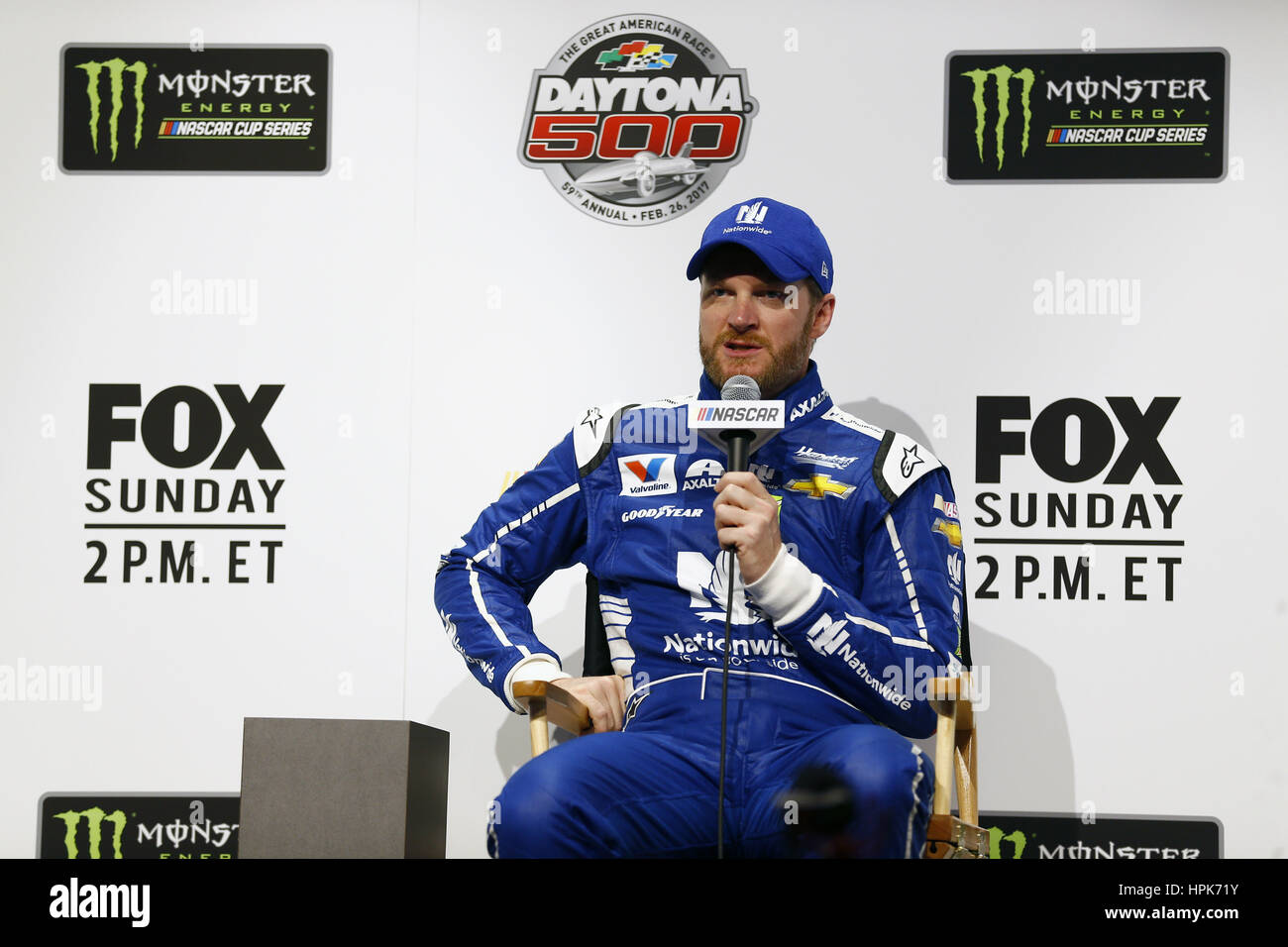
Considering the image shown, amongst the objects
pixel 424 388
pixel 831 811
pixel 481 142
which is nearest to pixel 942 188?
pixel 481 142

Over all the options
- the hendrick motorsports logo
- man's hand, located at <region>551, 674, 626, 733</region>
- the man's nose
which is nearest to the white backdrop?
the hendrick motorsports logo

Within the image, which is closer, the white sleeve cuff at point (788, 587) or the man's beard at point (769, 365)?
the white sleeve cuff at point (788, 587)

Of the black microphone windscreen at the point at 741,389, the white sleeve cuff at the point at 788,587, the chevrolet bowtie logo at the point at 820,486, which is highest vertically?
the black microphone windscreen at the point at 741,389

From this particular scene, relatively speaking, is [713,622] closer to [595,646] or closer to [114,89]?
[595,646]

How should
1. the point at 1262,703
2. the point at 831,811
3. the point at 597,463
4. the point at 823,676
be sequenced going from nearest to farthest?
the point at 831,811 → the point at 823,676 → the point at 597,463 → the point at 1262,703

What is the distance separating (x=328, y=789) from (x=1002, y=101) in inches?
88.3

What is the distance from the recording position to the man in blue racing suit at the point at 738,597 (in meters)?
2.15

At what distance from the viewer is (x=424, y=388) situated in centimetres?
345

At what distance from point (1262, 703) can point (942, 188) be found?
4.57ft

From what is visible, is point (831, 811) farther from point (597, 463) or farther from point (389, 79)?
point (389, 79)

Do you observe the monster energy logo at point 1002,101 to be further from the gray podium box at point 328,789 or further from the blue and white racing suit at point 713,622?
the gray podium box at point 328,789

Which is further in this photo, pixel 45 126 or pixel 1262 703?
pixel 45 126

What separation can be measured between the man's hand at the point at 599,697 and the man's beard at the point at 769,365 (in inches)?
22.8

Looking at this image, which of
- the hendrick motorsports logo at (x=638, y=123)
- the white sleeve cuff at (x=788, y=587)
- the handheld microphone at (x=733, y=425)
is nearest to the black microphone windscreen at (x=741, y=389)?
the handheld microphone at (x=733, y=425)
